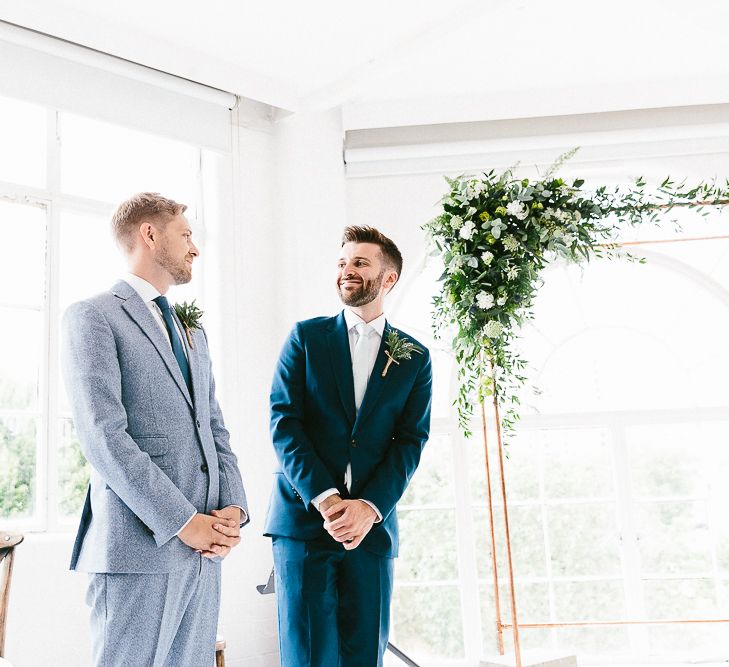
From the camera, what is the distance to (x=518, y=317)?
373 cm

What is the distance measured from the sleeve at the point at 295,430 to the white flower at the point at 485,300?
1.35 meters

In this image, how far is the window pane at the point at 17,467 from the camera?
350 centimetres

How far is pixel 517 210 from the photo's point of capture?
11.9 ft

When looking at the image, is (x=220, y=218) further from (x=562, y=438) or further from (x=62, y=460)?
(x=562, y=438)

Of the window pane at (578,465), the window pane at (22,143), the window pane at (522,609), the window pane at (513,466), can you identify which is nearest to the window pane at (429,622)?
the window pane at (522,609)

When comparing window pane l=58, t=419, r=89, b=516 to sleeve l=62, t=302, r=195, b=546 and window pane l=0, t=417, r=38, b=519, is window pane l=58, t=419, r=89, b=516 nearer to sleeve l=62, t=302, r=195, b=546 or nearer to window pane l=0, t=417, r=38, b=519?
window pane l=0, t=417, r=38, b=519

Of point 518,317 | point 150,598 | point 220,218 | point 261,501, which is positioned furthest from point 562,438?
point 150,598

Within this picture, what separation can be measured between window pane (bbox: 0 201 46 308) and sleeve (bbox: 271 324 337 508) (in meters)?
1.82

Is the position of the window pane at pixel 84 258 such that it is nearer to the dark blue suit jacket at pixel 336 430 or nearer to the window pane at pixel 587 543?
the dark blue suit jacket at pixel 336 430

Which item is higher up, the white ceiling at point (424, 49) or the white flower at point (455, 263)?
the white ceiling at point (424, 49)

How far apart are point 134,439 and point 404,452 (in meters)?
0.85

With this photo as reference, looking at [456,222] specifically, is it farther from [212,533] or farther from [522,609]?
[522,609]

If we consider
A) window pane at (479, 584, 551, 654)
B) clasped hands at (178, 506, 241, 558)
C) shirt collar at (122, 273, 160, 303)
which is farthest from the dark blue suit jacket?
window pane at (479, 584, 551, 654)

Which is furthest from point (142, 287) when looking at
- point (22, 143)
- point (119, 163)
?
point (119, 163)
